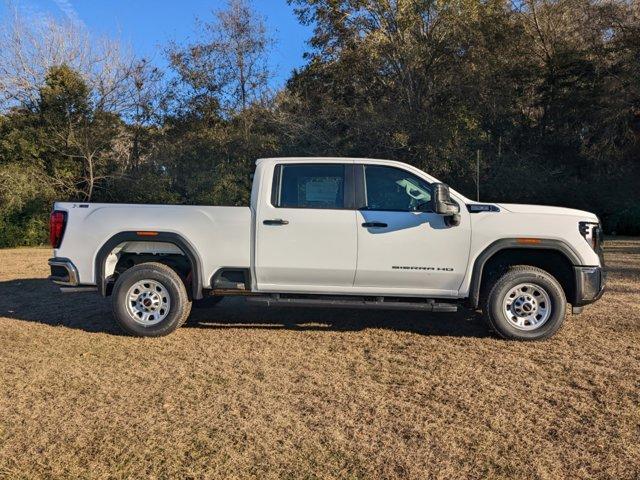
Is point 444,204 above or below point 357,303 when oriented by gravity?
above

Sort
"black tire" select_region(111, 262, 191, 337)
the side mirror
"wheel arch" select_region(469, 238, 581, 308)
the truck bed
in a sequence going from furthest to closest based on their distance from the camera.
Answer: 1. "black tire" select_region(111, 262, 191, 337)
2. the truck bed
3. "wheel arch" select_region(469, 238, 581, 308)
4. the side mirror

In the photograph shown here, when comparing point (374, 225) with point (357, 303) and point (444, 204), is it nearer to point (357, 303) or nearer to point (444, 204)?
point (444, 204)

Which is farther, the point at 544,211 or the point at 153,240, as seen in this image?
the point at 153,240

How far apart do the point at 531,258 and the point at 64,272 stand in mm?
5266

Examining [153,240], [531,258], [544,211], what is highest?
[544,211]

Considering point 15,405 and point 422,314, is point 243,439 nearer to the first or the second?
point 15,405

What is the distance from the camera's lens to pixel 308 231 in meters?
6.06

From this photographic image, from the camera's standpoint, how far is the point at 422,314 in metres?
7.59

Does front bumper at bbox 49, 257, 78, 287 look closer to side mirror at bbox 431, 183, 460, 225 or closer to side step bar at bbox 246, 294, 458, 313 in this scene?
side step bar at bbox 246, 294, 458, 313

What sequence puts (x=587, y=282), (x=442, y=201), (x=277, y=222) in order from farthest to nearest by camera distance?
1. (x=277, y=222)
2. (x=587, y=282)
3. (x=442, y=201)

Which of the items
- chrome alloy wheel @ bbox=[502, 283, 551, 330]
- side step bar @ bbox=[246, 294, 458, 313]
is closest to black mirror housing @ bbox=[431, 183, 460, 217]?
side step bar @ bbox=[246, 294, 458, 313]

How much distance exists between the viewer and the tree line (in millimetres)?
19625

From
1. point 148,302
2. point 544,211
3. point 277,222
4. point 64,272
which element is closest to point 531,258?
Result: point 544,211

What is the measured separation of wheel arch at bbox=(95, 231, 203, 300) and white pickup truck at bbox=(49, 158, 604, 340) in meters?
0.01
